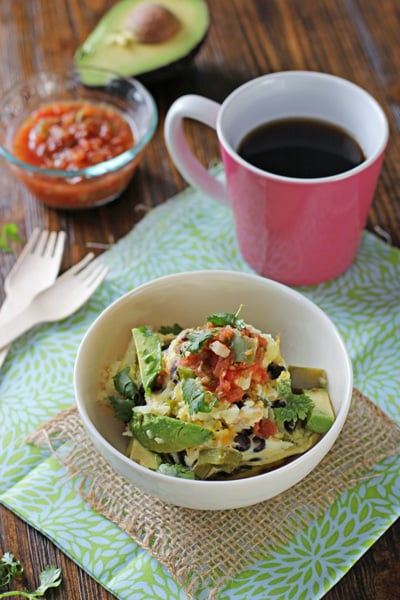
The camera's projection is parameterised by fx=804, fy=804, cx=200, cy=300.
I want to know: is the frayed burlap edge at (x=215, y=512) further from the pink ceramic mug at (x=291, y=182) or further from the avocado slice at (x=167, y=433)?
the pink ceramic mug at (x=291, y=182)

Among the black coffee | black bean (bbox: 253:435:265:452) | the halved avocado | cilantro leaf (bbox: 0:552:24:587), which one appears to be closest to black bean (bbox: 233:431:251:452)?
black bean (bbox: 253:435:265:452)

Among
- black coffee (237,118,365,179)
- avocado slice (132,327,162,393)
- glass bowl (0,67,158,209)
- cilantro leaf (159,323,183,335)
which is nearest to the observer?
avocado slice (132,327,162,393)

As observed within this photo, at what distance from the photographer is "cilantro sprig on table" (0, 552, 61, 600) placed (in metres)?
1.09

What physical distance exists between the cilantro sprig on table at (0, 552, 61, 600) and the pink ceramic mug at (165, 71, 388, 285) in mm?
668

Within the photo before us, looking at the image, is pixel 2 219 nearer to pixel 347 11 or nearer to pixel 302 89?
pixel 302 89

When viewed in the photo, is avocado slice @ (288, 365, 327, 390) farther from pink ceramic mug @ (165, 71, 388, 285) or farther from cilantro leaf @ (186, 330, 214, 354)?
pink ceramic mug @ (165, 71, 388, 285)

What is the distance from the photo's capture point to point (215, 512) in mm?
1162

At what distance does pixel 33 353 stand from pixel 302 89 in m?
0.69

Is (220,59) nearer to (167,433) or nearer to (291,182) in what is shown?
(291,182)

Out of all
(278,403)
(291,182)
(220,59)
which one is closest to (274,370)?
(278,403)


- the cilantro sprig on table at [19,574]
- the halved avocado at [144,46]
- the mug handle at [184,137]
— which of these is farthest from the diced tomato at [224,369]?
the halved avocado at [144,46]

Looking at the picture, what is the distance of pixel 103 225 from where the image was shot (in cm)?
163

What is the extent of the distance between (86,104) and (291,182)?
69cm

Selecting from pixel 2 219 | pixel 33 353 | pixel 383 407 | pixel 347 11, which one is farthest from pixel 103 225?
pixel 347 11
